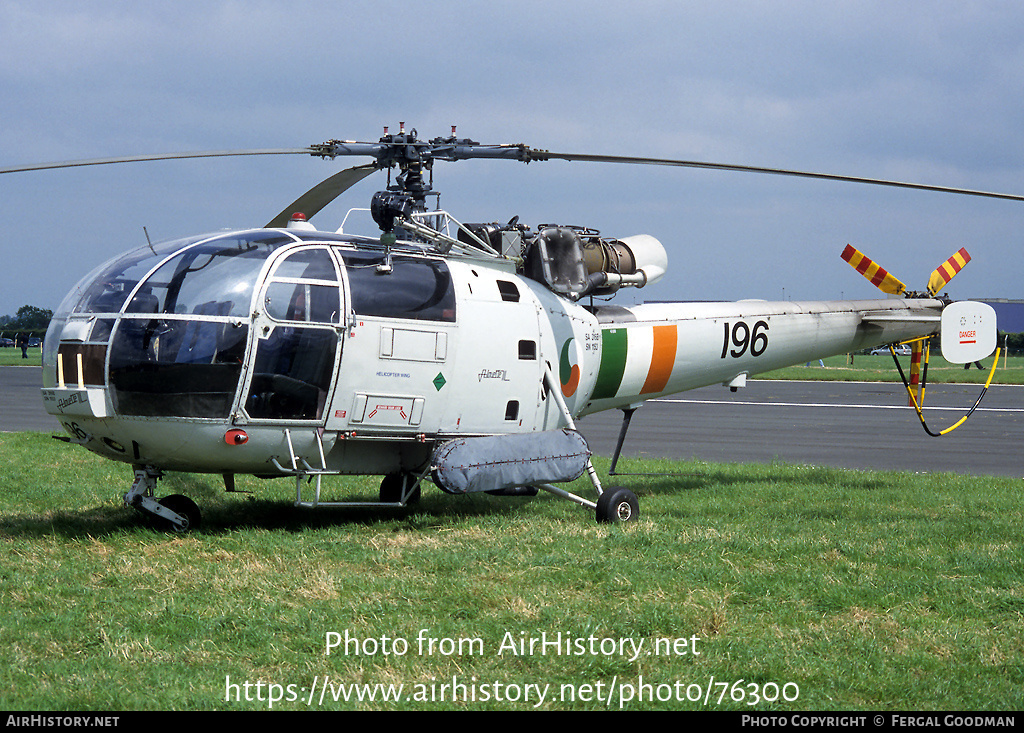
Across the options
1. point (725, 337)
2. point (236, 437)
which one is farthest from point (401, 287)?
point (725, 337)

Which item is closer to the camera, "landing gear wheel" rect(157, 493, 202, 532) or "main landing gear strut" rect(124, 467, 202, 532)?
"main landing gear strut" rect(124, 467, 202, 532)

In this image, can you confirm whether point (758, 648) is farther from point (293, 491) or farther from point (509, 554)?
point (293, 491)

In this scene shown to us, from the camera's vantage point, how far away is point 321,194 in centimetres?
1005

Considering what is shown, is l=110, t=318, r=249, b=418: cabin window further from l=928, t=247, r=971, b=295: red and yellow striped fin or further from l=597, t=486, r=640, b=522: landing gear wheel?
l=928, t=247, r=971, b=295: red and yellow striped fin

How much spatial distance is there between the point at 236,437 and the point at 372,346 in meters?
1.38

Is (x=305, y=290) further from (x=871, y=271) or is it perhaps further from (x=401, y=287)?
(x=871, y=271)

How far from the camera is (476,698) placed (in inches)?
197

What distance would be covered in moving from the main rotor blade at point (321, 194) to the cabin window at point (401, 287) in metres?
Answer: 1.26

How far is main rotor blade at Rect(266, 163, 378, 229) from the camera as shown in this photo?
9.89 metres

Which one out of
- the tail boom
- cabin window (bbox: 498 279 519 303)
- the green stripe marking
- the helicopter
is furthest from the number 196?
cabin window (bbox: 498 279 519 303)

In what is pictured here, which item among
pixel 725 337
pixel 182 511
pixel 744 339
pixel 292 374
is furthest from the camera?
pixel 744 339

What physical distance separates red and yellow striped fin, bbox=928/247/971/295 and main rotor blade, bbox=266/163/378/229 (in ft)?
27.3

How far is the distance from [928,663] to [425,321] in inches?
198
